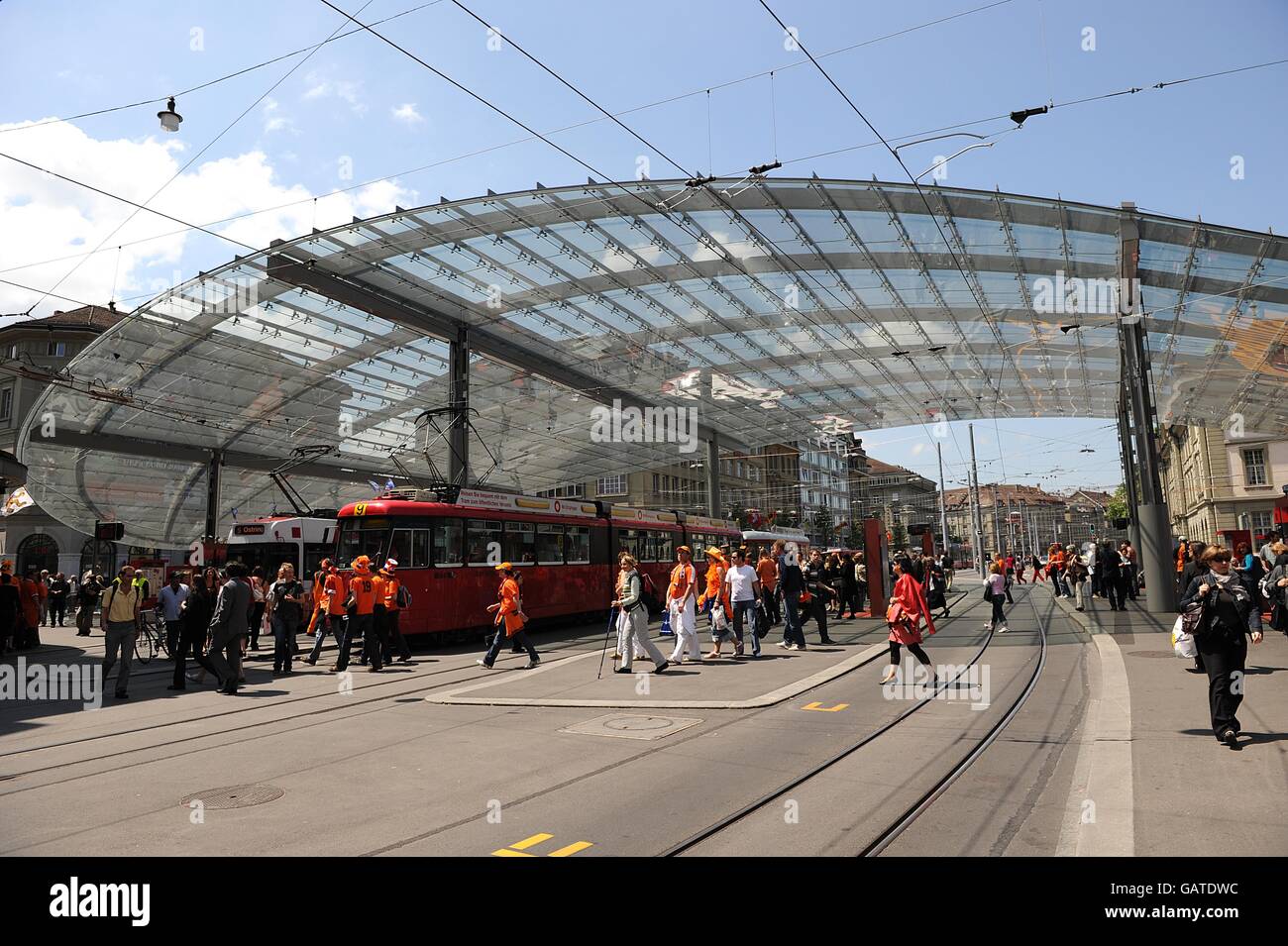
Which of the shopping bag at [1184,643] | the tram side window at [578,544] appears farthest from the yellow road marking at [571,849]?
the tram side window at [578,544]

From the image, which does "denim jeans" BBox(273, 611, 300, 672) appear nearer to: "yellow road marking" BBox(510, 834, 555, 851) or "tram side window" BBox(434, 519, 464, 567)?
"tram side window" BBox(434, 519, 464, 567)

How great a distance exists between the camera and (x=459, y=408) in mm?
26656

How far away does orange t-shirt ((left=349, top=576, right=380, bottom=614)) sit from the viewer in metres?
14.0

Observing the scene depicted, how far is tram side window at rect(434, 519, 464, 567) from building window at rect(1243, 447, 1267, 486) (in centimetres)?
5983

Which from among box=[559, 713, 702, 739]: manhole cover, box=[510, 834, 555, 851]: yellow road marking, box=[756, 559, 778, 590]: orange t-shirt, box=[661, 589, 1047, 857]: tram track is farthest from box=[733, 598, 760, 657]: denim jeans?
box=[510, 834, 555, 851]: yellow road marking

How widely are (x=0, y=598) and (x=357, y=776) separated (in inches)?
573

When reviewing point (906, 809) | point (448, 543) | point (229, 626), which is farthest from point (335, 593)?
point (906, 809)

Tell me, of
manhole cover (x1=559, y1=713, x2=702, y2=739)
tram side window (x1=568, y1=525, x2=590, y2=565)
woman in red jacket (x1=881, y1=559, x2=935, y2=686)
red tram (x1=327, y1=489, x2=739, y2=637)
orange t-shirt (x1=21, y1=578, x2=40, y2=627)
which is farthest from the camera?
tram side window (x1=568, y1=525, x2=590, y2=565)

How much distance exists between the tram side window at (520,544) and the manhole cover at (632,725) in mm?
10501

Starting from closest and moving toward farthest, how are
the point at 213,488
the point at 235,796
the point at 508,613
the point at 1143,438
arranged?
the point at 235,796 → the point at 508,613 → the point at 1143,438 → the point at 213,488

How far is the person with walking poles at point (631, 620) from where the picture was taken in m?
12.8

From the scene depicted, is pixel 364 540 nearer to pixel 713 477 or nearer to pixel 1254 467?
pixel 713 477

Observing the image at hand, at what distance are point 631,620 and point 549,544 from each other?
8.77 m
